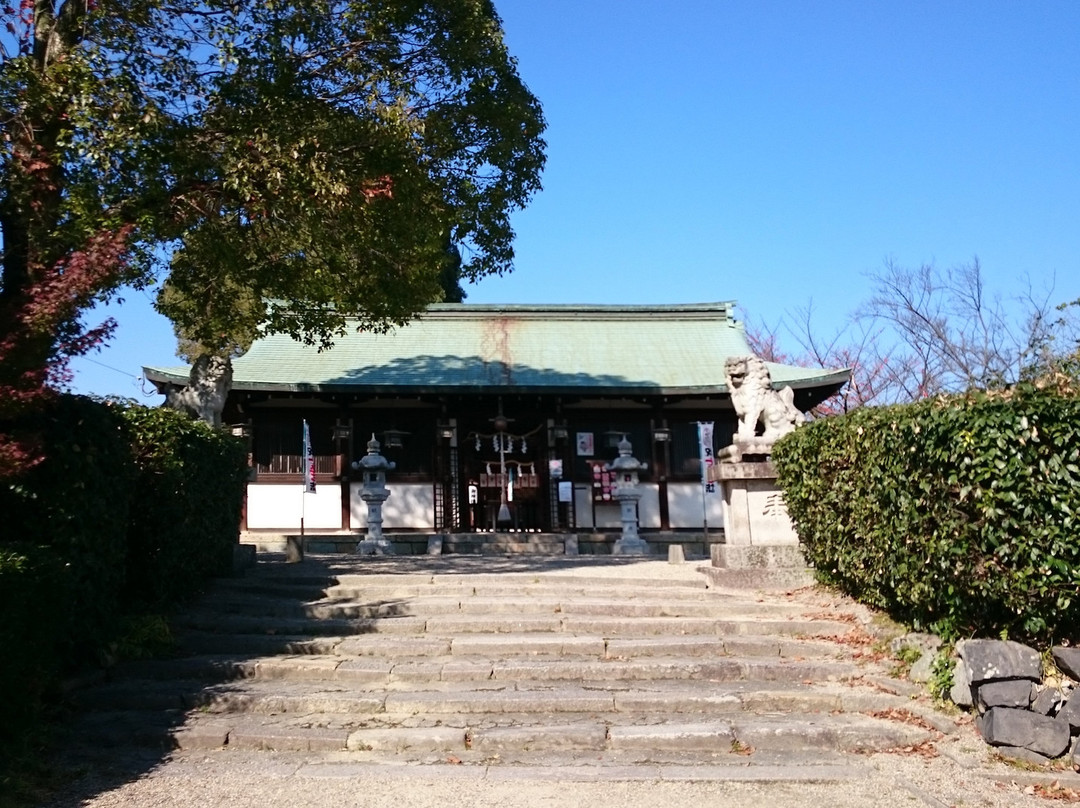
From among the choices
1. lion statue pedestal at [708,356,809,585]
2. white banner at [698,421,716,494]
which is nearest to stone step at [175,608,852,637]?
lion statue pedestal at [708,356,809,585]

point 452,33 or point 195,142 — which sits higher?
point 452,33

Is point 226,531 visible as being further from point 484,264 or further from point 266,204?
point 484,264

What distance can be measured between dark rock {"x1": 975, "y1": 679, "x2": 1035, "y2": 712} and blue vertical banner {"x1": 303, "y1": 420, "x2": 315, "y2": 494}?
13.0 metres

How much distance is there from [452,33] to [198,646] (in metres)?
7.29

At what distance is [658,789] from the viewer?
506 cm

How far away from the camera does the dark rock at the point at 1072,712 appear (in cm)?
556

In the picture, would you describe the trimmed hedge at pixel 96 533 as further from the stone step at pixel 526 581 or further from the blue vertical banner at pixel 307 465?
the blue vertical banner at pixel 307 465

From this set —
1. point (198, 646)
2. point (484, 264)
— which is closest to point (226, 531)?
point (198, 646)

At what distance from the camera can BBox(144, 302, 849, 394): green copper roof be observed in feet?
57.3

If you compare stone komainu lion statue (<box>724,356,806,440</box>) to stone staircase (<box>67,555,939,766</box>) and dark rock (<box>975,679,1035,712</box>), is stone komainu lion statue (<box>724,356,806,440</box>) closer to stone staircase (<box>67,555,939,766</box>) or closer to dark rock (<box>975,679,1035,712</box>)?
stone staircase (<box>67,555,939,766</box>)

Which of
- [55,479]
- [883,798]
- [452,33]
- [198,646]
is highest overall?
[452,33]

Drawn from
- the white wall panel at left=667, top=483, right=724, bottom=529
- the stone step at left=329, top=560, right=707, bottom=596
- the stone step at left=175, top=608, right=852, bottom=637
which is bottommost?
the stone step at left=175, top=608, right=852, bottom=637

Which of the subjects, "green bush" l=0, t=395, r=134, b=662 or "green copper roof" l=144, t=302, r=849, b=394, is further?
"green copper roof" l=144, t=302, r=849, b=394

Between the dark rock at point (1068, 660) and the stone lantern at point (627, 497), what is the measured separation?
11024 millimetres
